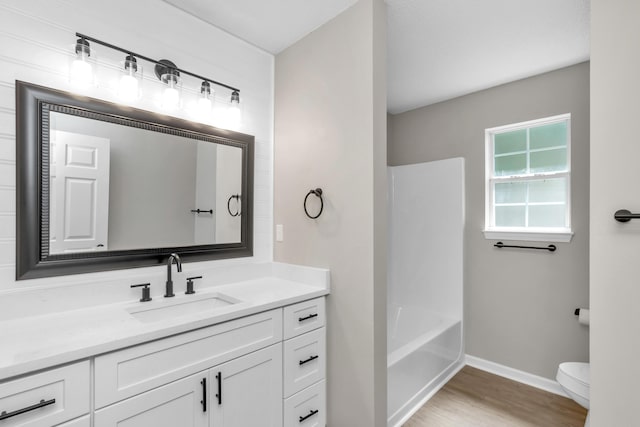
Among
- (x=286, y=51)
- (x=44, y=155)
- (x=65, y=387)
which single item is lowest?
(x=65, y=387)

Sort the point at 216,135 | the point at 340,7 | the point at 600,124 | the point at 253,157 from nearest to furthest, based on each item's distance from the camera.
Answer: the point at 600,124
the point at 340,7
the point at 216,135
the point at 253,157

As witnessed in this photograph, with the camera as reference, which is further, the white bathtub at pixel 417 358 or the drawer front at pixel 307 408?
the white bathtub at pixel 417 358

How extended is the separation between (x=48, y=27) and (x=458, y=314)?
11.6ft

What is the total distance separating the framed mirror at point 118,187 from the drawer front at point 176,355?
607 mm

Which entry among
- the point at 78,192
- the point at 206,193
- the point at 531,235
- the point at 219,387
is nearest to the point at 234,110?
the point at 206,193

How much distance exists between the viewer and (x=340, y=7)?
1.77 metres

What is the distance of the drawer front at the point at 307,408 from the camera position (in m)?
1.62

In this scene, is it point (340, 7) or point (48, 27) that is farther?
point (340, 7)

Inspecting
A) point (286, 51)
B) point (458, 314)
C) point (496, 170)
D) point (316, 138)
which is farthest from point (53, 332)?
point (496, 170)

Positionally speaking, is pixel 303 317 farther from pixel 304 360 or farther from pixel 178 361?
pixel 178 361

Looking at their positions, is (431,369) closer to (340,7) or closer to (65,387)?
(65,387)

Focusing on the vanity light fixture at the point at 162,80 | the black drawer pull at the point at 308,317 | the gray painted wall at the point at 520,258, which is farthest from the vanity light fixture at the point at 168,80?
the gray painted wall at the point at 520,258

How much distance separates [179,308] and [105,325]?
1.44 feet

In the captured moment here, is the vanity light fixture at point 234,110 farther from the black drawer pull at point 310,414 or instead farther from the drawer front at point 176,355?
the black drawer pull at point 310,414
